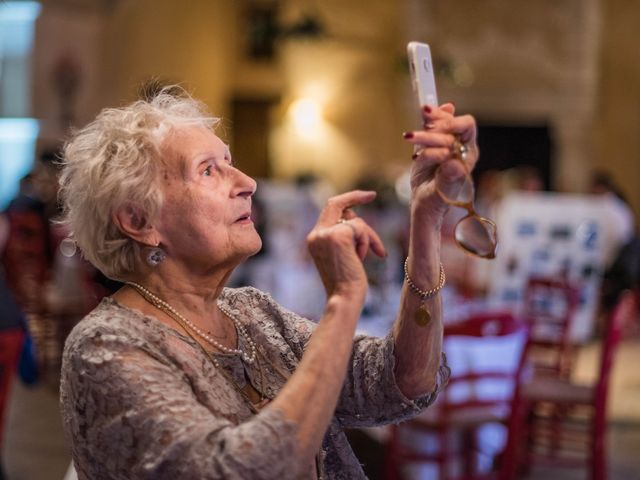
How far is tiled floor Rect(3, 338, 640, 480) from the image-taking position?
15.8 feet

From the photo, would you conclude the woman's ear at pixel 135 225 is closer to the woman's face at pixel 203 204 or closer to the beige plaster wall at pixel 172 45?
the woman's face at pixel 203 204

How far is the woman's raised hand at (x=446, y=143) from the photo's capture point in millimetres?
1310

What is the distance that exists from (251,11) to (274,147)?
1.96 m

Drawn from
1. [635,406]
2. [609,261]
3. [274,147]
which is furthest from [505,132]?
[635,406]

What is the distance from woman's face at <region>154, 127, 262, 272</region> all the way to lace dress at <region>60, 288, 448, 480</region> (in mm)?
141

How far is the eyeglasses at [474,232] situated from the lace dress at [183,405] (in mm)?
305

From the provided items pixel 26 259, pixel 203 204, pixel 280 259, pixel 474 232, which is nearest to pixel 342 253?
pixel 474 232

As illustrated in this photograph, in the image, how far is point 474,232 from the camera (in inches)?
51.4

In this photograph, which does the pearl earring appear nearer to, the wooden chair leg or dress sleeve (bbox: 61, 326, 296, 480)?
dress sleeve (bbox: 61, 326, 296, 480)

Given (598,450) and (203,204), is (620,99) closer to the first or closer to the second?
(598,450)

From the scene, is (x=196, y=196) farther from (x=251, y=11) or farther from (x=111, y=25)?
(x=251, y=11)

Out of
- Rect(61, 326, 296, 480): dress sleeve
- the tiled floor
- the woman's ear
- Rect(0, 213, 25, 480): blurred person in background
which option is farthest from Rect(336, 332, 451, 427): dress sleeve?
the tiled floor

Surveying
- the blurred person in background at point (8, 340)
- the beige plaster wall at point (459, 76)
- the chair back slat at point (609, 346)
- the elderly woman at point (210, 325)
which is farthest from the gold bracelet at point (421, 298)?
the beige plaster wall at point (459, 76)

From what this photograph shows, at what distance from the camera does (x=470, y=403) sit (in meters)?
4.04
